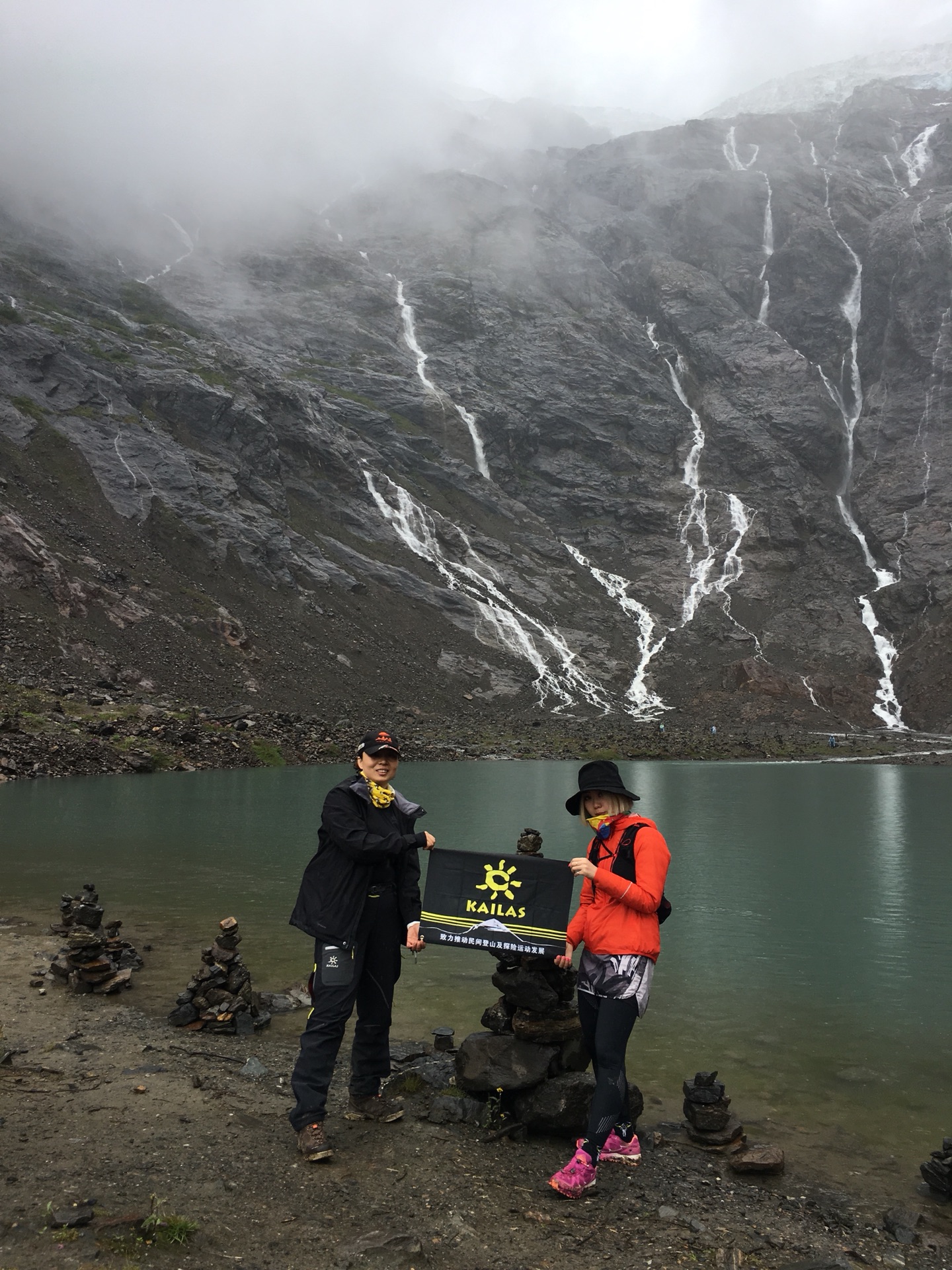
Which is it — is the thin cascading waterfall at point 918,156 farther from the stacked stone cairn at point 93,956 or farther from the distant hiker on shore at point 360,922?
the distant hiker on shore at point 360,922

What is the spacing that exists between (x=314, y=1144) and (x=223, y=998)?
14.3ft

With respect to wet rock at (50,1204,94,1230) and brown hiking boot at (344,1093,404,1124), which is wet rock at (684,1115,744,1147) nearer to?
brown hiking boot at (344,1093,404,1124)

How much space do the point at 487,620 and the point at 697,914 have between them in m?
84.3

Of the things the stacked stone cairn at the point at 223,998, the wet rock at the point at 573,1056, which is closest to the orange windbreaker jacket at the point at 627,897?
the wet rock at the point at 573,1056

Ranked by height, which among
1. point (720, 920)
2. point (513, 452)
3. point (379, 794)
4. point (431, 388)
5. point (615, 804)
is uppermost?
point (431, 388)

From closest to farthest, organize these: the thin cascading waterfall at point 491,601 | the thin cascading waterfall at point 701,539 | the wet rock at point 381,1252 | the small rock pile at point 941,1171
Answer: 1. the wet rock at point 381,1252
2. the small rock pile at point 941,1171
3. the thin cascading waterfall at point 491,601
4. the thin cascading waterfall at point 701,539

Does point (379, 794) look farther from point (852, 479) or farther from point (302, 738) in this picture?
point (852, 479)

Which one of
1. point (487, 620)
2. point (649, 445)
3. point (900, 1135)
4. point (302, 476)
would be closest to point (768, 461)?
point (649, 445)

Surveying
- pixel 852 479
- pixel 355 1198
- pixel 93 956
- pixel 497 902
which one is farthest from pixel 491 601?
pixel 355 1198

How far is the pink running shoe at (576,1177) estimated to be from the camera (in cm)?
645

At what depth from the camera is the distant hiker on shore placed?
23.9 ft

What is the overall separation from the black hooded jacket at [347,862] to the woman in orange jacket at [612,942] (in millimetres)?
1664

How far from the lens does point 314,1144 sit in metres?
6.80

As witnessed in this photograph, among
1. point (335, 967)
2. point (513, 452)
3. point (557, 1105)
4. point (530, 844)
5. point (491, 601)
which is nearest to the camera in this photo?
point (335, 967)
